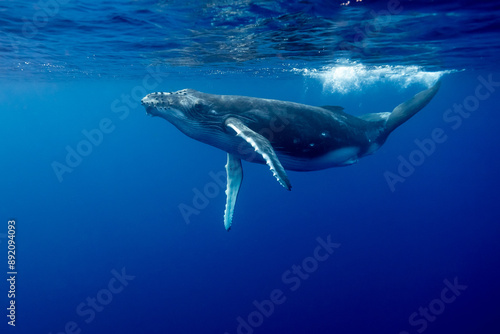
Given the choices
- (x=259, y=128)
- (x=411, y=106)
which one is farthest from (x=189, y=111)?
(x=411, y=106)

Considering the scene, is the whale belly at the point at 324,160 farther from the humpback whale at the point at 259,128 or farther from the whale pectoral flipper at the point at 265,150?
the whale pectoral flipper at the point at 265,150

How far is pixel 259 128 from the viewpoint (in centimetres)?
725

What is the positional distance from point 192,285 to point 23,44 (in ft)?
61.6

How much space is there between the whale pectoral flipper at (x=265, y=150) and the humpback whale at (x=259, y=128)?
0.02 metres

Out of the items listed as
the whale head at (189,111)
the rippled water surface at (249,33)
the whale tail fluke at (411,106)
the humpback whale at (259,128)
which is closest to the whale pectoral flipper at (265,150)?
the humpback whale at (259,128)

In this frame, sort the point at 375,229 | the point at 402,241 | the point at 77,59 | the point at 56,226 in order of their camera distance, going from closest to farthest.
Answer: the point at 77,59
the point at 402,241
the point at 375,229
the point at 56,226

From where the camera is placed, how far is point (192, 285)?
85.0 feet

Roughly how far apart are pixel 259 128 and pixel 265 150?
1665 mm

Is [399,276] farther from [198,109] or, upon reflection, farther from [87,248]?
[87,248]

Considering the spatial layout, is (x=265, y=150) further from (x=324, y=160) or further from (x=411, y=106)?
(x=411, y=106)

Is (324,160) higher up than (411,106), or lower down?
lower down

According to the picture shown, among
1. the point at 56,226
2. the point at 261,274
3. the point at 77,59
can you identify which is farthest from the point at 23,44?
the point at 56,226

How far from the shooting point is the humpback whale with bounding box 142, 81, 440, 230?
683 cm

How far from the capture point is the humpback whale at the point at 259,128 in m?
6.83
